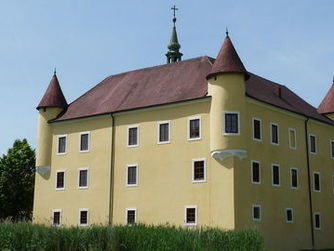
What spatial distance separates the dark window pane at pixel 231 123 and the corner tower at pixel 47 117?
15662 mm

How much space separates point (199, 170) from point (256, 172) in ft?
11.9

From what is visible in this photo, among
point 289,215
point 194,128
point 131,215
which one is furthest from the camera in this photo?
point 131,215

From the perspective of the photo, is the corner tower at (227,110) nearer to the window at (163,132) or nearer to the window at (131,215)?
the window at (163,132)

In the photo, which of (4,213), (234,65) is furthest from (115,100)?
(4,213)

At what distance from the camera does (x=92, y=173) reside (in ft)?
132

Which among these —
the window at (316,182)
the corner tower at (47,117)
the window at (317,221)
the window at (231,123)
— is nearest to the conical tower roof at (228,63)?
the window at (231,123)

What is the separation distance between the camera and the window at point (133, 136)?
38.3m

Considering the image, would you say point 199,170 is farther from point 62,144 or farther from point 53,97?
point 53,97

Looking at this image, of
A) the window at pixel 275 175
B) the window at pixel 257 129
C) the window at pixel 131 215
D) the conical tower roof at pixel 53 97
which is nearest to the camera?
the window at pixel 257 129

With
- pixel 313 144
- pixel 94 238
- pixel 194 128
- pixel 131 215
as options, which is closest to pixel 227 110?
pixel 194 128

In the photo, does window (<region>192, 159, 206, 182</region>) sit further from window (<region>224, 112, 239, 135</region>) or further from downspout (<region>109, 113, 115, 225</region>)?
downspout (<region>109, 113, 115, 225</region>)

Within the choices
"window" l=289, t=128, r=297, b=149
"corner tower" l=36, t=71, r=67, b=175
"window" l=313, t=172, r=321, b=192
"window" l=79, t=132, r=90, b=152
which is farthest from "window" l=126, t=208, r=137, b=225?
"window" l=313, t=172, r=321, b=192

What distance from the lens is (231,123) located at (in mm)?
33781

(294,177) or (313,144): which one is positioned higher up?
(313,144)
